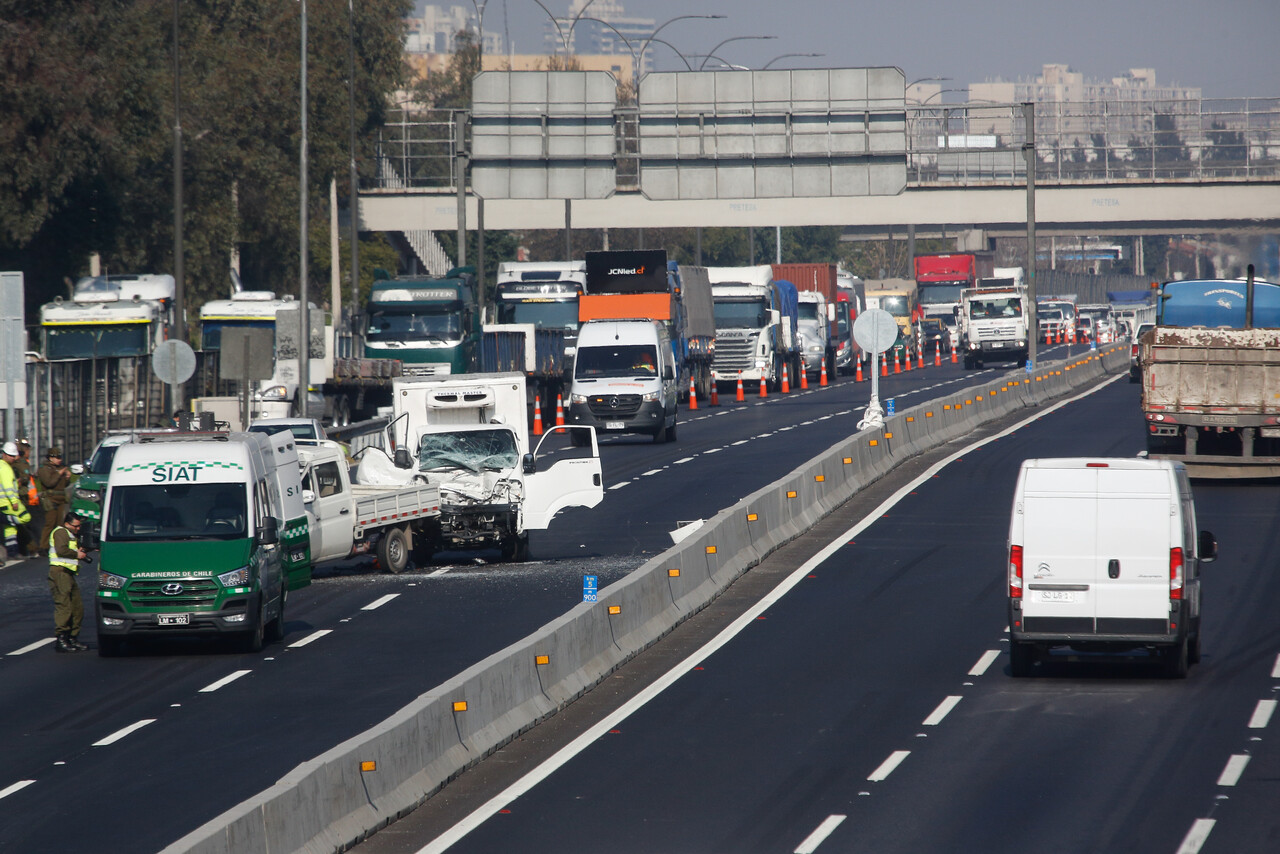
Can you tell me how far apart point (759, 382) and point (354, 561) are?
36.9m

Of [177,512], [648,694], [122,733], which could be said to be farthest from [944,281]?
[122,733]

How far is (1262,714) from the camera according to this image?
14758 mm

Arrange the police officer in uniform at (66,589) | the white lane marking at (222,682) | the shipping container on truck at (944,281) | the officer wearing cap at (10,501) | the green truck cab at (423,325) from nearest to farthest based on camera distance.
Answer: the white lane marking at (222,682)
the police officer in uniform at (66,589)
the officer wearing cap at (10,501)
the green truck cab at (423,325)
the shipping container on truck at (944,281)

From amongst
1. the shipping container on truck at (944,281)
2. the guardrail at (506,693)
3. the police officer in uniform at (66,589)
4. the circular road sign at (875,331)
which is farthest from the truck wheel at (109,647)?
the shipping container on truck at (944,281)

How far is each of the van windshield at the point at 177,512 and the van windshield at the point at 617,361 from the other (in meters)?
23.3

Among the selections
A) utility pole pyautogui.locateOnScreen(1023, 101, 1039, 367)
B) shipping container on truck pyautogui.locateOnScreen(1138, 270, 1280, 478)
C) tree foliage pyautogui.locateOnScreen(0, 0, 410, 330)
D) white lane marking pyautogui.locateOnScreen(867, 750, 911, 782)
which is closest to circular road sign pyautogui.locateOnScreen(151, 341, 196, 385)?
tree foliage pyautogui.locateOnScreen(0, 0, 410, 330)

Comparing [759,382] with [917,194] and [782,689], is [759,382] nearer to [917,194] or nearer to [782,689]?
[917,194]

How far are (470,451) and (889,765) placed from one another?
44.6 ft

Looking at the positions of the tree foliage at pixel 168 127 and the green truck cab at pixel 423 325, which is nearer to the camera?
the tree foliage at pixel 168 127

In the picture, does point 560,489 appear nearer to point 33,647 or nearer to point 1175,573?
point 33,647

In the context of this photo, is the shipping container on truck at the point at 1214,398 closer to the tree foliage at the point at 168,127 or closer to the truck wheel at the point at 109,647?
the truck wheel at the point at 109,647

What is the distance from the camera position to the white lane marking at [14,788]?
41.9ft

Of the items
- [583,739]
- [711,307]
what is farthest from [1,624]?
[711,307]

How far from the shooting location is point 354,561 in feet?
87.0
